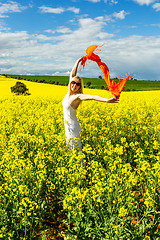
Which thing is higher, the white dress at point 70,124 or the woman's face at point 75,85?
the woman's face at point 75,85

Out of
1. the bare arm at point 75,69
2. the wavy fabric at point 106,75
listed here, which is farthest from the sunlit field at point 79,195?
the bare arm at point 75,69

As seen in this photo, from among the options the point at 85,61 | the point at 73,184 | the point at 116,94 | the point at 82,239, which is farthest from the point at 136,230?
the point at 85,61

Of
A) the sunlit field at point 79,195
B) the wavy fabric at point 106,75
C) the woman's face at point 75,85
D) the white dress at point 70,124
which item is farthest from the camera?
the white dress at point 70,124

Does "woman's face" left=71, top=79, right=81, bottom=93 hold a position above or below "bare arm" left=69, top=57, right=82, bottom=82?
below

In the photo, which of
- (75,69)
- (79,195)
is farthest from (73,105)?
(79,195)

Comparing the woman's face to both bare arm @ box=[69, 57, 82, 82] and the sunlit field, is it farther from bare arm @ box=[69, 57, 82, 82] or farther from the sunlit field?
the sunlit field

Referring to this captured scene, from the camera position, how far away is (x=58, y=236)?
374cm

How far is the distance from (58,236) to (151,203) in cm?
193

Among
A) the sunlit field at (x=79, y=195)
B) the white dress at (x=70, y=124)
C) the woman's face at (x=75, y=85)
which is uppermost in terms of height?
the woman's face at (x=75, y=85)

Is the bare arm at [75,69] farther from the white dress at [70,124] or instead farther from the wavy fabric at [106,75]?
the white dress at [70,124]

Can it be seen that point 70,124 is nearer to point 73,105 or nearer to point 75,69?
point 73,105

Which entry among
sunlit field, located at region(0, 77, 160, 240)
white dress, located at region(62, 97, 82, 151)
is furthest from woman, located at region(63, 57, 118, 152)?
→ sunlit field, located at region(0, 77, 160, 240)

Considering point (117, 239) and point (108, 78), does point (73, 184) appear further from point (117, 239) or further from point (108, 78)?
point (108, 78)

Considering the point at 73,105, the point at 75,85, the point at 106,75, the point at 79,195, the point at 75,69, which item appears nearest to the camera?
the point at 79,195
